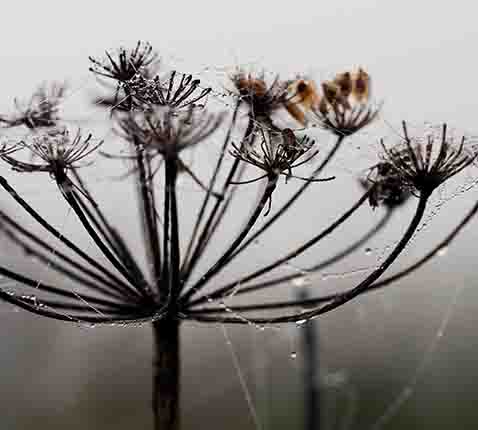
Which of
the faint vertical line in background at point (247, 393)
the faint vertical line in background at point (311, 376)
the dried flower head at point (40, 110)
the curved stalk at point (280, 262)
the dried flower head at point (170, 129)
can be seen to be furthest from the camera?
the faint vertical line in background at point (247, 393)

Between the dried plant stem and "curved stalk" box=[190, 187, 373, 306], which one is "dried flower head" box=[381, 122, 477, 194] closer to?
"curved stalk" box=[190, 187, 373, 306]

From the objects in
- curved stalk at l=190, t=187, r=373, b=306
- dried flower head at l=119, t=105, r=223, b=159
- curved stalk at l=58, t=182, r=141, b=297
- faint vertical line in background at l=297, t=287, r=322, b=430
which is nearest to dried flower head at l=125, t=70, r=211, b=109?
dried flower head at l=119, t=105, r=223, b=159

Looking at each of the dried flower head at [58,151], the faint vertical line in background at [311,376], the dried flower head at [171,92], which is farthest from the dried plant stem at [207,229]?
the faint vertical line in background at [311,376]

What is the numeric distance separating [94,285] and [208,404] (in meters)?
3.03

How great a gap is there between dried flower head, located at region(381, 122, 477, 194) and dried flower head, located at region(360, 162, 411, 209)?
0.23 feet

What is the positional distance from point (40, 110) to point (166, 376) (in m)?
0.54

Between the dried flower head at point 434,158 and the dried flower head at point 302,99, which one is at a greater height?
the dried flower head at point 302,99

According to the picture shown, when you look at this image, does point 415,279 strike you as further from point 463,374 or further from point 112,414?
point 112,414

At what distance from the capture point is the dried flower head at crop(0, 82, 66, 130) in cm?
117

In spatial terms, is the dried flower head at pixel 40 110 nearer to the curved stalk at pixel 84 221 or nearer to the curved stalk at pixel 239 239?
the curved stalk at pixel 84 221

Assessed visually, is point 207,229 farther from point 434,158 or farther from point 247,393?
point 247,393

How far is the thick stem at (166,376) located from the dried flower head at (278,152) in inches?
10.3

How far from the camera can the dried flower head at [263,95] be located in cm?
109

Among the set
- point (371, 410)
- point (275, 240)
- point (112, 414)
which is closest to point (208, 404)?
point (112, 414)
